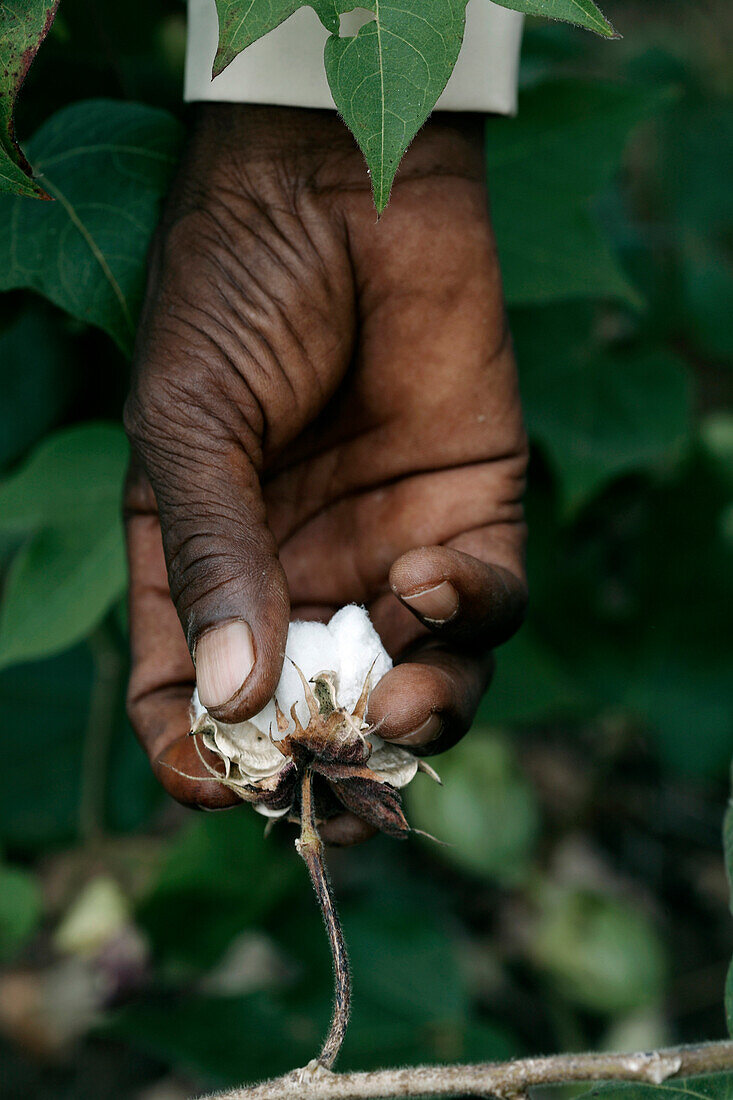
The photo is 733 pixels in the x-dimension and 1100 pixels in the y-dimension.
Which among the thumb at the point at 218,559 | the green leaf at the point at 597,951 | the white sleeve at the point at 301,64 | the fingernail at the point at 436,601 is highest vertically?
the white sleeve at the point at 301,64

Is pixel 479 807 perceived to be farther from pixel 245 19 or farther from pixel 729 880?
pixel 245 19

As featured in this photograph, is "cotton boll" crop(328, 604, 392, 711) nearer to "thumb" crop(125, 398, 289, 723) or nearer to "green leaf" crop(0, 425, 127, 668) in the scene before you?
"thumb" crop(125, 398, 289, 723)

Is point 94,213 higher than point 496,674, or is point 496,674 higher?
point 94,213

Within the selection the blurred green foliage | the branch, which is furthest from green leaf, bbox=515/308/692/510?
the branch

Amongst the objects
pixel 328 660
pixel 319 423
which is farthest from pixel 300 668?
pixel 319 423

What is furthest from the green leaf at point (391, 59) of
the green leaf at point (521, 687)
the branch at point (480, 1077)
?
the green leaf at point (521, 687)

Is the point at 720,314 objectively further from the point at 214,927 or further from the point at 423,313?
the point at 214,927

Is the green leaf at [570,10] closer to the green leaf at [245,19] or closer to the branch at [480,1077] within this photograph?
the green leaf at [245,19]

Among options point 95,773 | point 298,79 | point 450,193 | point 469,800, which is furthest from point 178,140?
point 469,800
